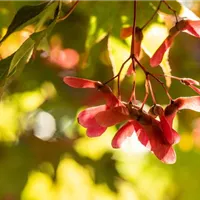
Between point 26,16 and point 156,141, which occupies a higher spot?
point 26,16

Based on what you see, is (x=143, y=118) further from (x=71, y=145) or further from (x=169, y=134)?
(x=71, y=145)

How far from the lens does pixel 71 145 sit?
1124 mm

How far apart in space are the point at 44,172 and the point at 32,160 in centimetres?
3

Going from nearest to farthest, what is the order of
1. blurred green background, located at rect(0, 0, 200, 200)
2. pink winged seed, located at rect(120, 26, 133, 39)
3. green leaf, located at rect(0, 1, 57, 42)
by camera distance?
1. green leaf, located at rect(0, 1, 57, 42)
2. pink winged seed, located at rect(120, 26, 133, 39)
3. blurred green background, located at rect(0, 0, 200, 200)

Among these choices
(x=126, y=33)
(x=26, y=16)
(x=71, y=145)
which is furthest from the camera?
(x=71, y=145)

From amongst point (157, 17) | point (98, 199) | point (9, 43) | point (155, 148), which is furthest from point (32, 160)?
point (155, 148)

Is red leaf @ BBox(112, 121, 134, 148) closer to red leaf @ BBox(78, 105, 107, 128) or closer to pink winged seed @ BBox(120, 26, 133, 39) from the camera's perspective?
red leaf @ BBox(78, 105, 107, 128)

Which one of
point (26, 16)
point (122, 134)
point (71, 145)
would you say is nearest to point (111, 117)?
point (122, 134)

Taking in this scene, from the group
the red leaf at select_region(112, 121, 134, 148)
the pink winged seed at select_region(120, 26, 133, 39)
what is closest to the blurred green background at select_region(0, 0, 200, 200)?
the pink winged seed at select_region(120, 26, 133, 39)

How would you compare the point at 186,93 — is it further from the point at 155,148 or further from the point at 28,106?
the point at 155,148

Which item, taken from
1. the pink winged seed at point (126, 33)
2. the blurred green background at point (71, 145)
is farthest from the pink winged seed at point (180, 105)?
the blurred green background at point (71, 145)

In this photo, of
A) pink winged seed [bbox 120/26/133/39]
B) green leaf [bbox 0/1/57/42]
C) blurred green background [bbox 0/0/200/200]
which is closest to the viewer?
green leaf [bbox 0/1/57/42]

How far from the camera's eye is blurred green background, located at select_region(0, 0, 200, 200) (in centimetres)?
105

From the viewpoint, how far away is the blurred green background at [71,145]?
3.46 feet
